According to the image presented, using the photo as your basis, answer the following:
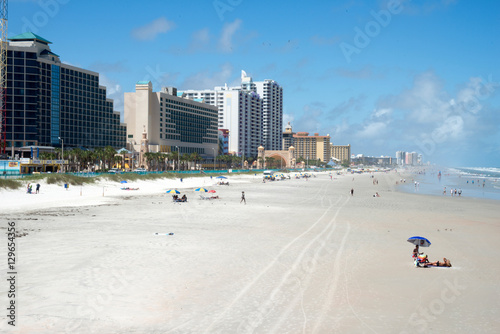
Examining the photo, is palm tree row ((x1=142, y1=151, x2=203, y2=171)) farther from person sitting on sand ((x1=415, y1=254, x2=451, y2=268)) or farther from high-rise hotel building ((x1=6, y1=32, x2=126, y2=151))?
person sitting on sand ((x1=415, y1=254, x2=451, y2=268))

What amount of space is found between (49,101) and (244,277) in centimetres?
12951

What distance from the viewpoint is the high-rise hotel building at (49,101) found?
122 metres

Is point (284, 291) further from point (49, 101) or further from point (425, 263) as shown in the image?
point (49, 101)

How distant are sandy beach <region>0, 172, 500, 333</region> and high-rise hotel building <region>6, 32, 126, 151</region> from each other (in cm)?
9840

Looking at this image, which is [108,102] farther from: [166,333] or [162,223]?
[166,333]

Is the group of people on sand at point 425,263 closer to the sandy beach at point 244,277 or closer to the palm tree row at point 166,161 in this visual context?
the sandy beach at point 244,277

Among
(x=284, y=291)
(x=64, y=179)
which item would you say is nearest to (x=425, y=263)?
(x=284, y=291)

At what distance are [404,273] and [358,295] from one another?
464 centimetres

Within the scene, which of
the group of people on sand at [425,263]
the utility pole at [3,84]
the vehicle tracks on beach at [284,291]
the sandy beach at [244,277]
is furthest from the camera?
the utility pole at [3,84]

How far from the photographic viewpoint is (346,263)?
21625 millimetres

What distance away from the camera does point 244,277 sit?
18.6 m

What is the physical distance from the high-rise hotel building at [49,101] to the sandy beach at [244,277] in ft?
323

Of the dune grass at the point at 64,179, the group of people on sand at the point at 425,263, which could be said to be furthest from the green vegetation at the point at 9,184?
the group of people on sand at the point at 425,263

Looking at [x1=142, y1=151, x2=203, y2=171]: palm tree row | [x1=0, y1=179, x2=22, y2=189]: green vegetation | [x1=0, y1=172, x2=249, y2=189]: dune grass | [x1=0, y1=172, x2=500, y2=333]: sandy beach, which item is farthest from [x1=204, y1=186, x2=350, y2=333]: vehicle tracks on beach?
[x1=142, y1=151, x2=203, y2=171]: palm tree row
